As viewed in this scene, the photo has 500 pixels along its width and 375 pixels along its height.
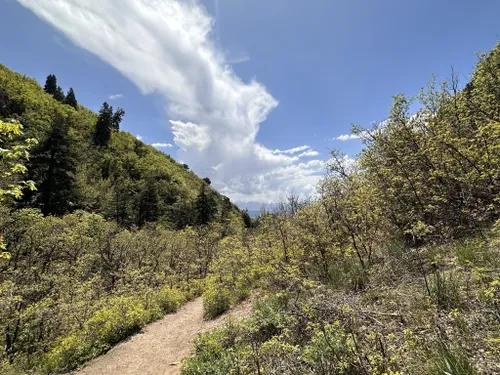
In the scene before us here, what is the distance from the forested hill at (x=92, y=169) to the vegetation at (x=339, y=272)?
974 cm

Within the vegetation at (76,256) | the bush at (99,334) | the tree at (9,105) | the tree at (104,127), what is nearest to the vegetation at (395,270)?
the bush at (99,334)

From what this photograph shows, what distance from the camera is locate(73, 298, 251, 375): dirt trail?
23.4 feet

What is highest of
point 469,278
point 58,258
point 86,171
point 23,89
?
point 23,89

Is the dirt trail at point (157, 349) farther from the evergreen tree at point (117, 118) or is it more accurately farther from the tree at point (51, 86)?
the tree at point (51, 86)

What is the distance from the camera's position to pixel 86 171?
38062 millimetres

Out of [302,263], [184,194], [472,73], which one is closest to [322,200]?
[302,263]

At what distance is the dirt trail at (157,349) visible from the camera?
23.4ft

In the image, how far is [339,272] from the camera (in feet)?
23.7

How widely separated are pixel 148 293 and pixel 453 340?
11377mm

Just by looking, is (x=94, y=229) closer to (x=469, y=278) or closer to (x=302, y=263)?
(x=302, y=263)

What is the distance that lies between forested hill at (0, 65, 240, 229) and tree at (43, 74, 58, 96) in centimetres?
10

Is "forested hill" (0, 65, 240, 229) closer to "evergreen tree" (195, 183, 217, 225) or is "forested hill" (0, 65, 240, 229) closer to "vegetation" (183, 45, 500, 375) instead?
"evergreen tree" (195, 183, 217, 225)

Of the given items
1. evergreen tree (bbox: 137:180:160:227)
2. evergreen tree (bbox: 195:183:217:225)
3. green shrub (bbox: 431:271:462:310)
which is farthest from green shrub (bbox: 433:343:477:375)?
evergreen tree (bbox: 195:183:217:225)

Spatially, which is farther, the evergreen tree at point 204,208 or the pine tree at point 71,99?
the pine tree at point 71,99
